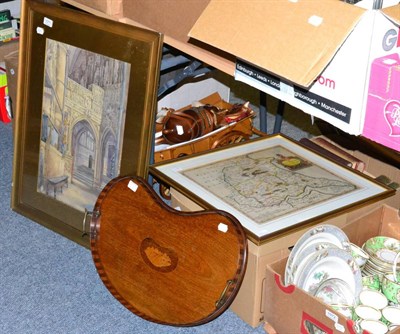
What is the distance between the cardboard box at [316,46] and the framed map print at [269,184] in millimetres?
302

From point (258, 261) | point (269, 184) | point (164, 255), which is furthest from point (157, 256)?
point (269, 184)

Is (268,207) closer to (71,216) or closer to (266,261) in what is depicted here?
(266,261)

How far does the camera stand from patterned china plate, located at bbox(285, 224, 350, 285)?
1.67 meters

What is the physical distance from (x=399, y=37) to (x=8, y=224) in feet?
4.54

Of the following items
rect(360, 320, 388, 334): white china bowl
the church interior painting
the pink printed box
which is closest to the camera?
the pink printed box

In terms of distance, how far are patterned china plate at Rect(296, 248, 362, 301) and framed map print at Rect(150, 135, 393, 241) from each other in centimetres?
11

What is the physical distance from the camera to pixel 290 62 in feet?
4.85

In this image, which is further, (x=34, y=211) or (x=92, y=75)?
(x=34, y=211)

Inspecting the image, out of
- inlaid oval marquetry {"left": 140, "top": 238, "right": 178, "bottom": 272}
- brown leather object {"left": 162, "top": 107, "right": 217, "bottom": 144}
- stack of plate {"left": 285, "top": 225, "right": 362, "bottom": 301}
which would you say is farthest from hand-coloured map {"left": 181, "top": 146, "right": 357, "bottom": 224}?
brown leather object {"left": 162, "top": 107, "right": 217, "bottom": 144}

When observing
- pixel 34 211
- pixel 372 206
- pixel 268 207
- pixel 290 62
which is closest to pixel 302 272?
pixel 268 207

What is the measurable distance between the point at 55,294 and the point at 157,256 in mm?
340

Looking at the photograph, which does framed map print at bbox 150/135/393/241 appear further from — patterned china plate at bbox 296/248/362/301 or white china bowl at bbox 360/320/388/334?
white china bowl at bbox 360/320/388/334

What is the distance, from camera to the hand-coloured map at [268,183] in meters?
1.79

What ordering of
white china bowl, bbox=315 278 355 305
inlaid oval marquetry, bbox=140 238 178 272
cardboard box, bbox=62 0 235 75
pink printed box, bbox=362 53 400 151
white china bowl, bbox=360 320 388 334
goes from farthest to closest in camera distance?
cardboard box, bbox=62 0 235 75 → inlaid oval marquetry, bbox=140 238 178 272 → white china bowl, bbox=315 278 355 305 → white china bowl, bbox=360 320 388 334 → pink printed box, bbox=362 53 400 151
